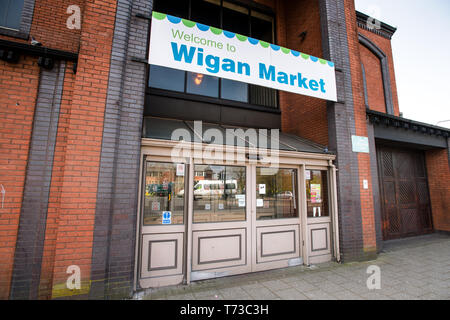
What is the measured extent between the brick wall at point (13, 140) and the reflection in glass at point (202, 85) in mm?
3340

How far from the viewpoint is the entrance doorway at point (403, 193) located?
23.4 ft

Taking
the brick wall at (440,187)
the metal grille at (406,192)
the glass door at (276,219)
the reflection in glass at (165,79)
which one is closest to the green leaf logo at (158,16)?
the reflection in glass at (165,79)

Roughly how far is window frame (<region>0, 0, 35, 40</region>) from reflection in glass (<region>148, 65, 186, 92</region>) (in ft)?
7.82

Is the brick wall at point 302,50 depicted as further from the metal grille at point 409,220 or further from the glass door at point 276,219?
the metal grille at point 409,220

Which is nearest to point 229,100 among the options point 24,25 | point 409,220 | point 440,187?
point 24,25

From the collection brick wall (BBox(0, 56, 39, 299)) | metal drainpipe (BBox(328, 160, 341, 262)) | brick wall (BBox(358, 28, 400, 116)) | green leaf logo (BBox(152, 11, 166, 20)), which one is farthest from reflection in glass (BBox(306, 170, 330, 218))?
brick wall (BBox(358, 28, 400, 116))


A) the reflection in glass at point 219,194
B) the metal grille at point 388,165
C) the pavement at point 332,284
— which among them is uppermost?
the metal grille at point 388,165

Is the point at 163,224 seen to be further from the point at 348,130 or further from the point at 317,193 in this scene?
the point at 348,130

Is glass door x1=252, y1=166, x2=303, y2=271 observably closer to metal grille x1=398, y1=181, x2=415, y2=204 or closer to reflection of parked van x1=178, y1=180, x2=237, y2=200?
reflection of parked van x1=178, y1=180, x2=237, y2=200

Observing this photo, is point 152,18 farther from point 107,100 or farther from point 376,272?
point 376,272

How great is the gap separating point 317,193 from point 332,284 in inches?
81.9

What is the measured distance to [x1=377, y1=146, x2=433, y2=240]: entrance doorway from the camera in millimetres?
7129
